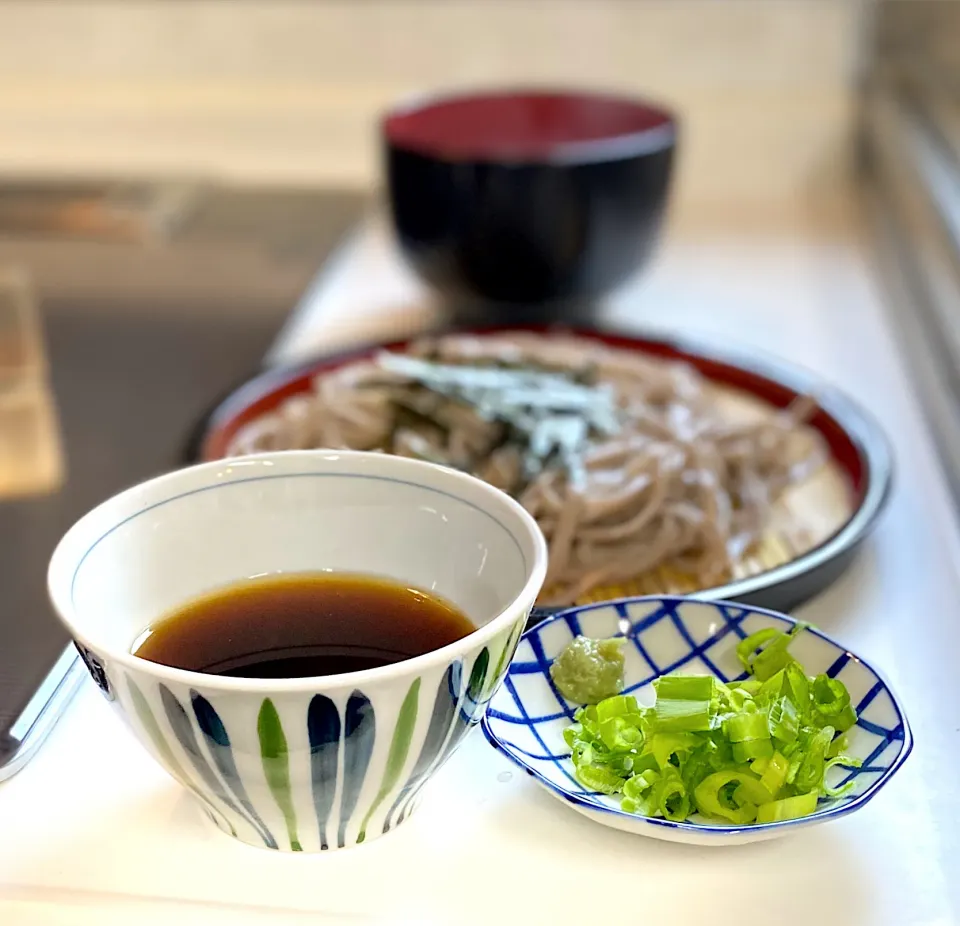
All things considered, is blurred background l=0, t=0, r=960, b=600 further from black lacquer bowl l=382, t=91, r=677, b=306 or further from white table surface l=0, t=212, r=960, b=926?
white table surface l=0, t=212, r=960, b=926

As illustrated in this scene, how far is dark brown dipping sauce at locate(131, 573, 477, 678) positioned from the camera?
57 centimetres

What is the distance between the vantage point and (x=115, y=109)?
1871mm

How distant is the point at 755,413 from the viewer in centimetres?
105

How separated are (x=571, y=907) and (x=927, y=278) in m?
0.94

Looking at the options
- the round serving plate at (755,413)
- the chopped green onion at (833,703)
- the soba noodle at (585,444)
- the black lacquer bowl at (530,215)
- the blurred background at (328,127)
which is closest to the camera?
the chopped green onion at (833,703)

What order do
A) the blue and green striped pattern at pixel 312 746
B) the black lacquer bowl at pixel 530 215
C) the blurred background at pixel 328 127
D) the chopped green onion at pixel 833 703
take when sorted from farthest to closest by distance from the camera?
the blurred background at pixel 328 127 < the black lacquer bowl at pixel 530 215 < the chopped green onion at pixel 833 703 < the blue and green striped pattern at pixel 312 746

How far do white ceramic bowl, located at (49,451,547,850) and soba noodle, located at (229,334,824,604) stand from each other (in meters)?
0.21

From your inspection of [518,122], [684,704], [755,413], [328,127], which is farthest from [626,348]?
[328,127]

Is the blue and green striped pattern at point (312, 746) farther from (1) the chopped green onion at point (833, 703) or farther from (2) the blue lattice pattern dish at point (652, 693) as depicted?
(1) the chopped green onion at point (833, 703)

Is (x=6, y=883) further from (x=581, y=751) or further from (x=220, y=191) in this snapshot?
(x=220, y=191)

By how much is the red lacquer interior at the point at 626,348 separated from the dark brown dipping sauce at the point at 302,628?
0.28 m

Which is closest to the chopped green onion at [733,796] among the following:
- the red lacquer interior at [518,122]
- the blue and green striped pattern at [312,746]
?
the blue and green striped pattern at [312,746]

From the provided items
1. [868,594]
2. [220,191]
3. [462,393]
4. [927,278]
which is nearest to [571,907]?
[868,594]

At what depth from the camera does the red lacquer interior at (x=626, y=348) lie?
3.01 feet
